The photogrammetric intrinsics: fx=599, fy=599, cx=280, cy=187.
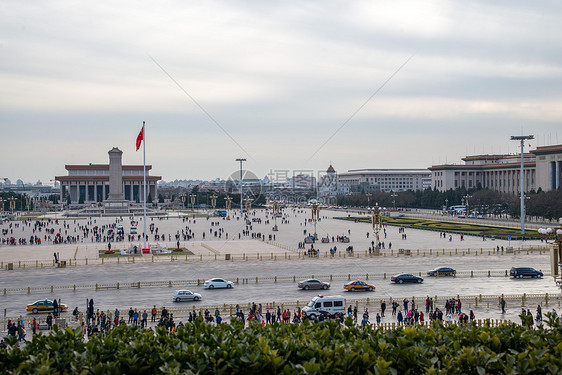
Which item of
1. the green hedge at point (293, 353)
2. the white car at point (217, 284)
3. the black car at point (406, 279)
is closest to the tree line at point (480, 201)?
the black car at point (406, 279)

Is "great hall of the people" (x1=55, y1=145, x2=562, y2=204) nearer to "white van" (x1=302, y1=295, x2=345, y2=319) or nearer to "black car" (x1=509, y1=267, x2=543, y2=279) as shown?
"black car" (x1=509, y1=267, x2=543, y2=279)

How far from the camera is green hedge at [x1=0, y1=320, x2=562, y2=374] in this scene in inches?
419

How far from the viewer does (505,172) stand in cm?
11962

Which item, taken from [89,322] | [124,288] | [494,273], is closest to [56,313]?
[89,322]

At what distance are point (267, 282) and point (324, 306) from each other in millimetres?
8355

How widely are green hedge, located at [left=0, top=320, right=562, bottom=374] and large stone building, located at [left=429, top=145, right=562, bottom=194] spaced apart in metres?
89.3

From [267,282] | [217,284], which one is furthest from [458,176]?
[217,284]

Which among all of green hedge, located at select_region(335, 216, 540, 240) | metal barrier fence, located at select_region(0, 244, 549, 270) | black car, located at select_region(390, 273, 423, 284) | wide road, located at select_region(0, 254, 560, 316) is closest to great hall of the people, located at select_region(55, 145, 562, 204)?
green hedge, located at select_region(335, 216, 540, 240)

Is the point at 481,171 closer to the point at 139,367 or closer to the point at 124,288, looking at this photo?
the point at 124,288

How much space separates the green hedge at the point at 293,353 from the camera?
10641 millimetres

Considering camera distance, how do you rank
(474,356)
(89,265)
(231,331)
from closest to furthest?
(474,356) → (231,331) → (89,265)

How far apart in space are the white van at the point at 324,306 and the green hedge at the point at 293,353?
10.5m

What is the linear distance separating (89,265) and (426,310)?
22.8 m

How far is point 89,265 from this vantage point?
37.9m
